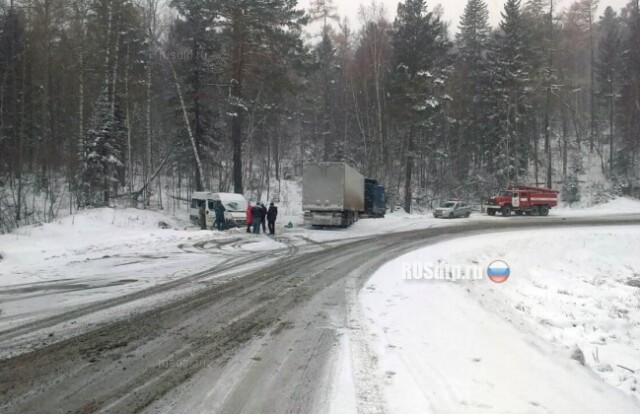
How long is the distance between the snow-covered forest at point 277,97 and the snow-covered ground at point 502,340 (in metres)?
19.4

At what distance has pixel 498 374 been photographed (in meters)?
5.00

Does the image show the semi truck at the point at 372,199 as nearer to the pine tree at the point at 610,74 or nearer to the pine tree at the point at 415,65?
the pine tree at the point at 415,65

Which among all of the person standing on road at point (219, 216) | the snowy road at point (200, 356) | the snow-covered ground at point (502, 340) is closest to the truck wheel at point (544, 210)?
the snow-covered ground at point (502, 340)

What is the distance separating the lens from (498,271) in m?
14.1

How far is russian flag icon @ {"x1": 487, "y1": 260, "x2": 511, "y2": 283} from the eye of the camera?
13.2 meters

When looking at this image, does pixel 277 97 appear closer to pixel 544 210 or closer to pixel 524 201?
pixel 524 201

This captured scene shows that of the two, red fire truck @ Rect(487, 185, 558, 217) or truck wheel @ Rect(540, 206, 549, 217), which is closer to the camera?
red fire truck @ Rect(487, 185, 558, 217)

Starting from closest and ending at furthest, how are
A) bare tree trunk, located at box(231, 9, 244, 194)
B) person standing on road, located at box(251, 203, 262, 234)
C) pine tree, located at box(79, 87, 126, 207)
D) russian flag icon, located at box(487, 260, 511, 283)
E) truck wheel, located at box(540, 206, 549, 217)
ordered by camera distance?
russian flag icon, located at box(487, 260, 511, 283) → person standing on road, located at box(251, 203, 262, 234) → bare tree trunk, located at box(231, 9, 244, 194) → pine tree, located at box(79, 87, 126, 207) → truck wheel, located at box(540, 206, 549, 217)

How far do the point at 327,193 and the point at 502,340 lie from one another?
60.7 feet

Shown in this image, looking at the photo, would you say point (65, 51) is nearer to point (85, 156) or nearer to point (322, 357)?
point (85, 156)

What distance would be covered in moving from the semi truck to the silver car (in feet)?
14.2

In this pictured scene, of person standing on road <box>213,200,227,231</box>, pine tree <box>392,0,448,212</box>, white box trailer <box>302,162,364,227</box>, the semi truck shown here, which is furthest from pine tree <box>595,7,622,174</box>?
person standing on road <box>213,200,227,231</box>

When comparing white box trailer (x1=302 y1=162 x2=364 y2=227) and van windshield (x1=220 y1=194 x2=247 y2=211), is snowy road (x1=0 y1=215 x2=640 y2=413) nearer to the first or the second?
white box trailer (x1=302 y1=162 x2=364 y2=227)

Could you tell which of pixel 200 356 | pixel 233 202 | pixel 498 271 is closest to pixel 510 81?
pixel 233 202
